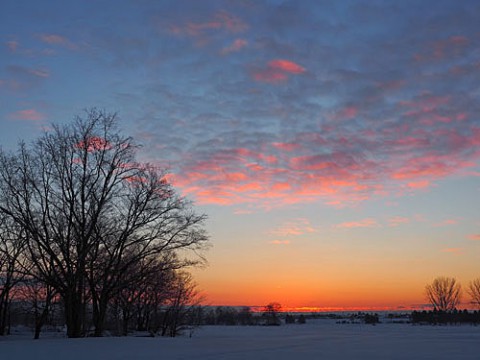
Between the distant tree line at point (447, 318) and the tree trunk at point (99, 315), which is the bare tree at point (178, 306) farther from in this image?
the distant tree line at point (447, 318)

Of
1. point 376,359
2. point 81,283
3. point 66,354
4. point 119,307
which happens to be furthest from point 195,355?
point 119,307

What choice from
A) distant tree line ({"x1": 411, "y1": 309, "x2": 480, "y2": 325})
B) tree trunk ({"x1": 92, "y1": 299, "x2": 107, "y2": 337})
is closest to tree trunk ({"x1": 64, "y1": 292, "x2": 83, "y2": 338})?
tree trunk ({"x1": 92, "y1": 299, "x2": 107, "y2": 337})

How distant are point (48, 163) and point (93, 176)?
2.59 metres

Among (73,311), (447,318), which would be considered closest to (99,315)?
(73,311)

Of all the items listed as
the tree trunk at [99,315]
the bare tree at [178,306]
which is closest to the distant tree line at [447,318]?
the bare tree at [178,306]

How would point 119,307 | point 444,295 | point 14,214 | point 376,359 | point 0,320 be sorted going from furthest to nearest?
point 444,295 < point 0,320 < point 119,307 < point 14,214 < point 376,359

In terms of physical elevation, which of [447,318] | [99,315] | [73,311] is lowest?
[447,318]

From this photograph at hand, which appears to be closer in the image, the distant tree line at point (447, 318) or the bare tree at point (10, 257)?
the bare tree at point (10, 257)

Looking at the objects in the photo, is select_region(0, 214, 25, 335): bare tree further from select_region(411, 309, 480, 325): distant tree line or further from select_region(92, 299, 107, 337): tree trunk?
select_region(411, 309, 480, 325): distant tree line

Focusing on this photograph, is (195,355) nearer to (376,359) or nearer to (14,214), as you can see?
(376,359)

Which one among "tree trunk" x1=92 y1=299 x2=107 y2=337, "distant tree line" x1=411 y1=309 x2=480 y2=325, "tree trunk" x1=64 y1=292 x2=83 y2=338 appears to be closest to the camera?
"tree trunk" x1=64 y1=292 x2=83 y2=338

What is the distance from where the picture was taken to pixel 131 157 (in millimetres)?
31062

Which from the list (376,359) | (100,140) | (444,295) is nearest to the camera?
(376,359)

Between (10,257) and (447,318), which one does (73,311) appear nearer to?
(10,257)
